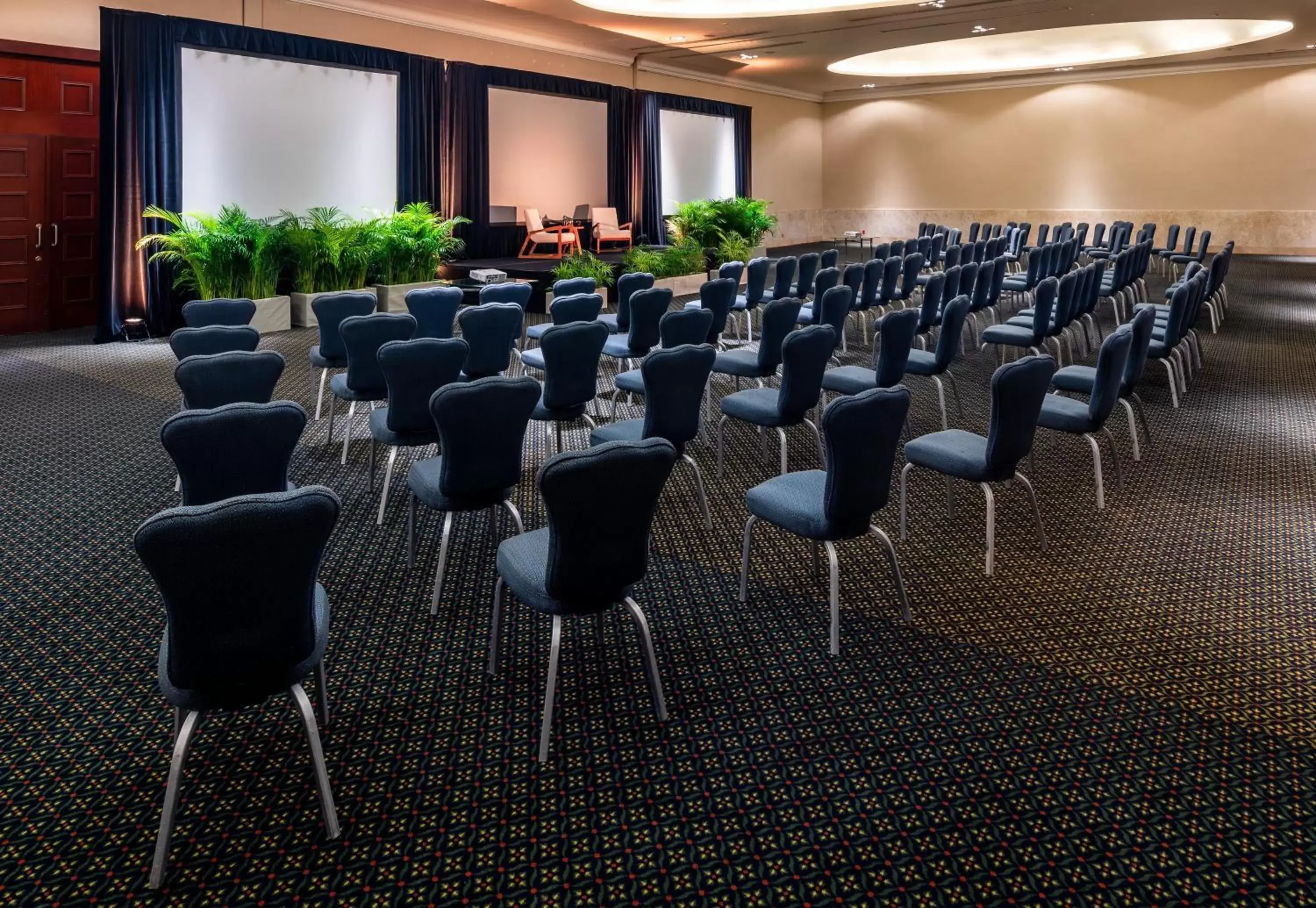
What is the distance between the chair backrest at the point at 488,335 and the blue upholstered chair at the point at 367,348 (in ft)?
1.22

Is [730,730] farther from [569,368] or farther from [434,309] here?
[434,309]

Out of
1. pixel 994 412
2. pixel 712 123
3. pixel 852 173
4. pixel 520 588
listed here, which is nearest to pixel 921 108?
pixel 852 173

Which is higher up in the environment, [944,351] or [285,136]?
[285,136]

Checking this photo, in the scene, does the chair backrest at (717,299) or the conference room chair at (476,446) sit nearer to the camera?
the conference room chair at (476,446)

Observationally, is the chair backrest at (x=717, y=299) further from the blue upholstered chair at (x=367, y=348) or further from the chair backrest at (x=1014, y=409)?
the chair backrest at (x=1014, y=409)

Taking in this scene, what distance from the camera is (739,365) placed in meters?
6.43

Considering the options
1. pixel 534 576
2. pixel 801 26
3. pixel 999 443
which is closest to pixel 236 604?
pixel 534 576

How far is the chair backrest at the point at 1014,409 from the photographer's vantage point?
4.16 m

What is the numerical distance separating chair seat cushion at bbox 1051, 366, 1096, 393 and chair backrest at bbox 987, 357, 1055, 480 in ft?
5.56

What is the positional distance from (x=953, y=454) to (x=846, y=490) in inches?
45.5

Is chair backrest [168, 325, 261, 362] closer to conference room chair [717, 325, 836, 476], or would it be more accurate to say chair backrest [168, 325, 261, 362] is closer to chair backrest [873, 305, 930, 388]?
conference room chair [717, 325, 836, 476]

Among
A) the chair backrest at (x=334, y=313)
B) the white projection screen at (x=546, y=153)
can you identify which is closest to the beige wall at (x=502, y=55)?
the white projection screen at (x=546, y=153)

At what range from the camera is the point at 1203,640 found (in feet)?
12.1

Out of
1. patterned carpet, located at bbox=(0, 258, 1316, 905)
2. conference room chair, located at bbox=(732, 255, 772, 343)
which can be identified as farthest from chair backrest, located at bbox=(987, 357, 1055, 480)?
conference room chair, located at bbox=(732, 255, 772, 343)
